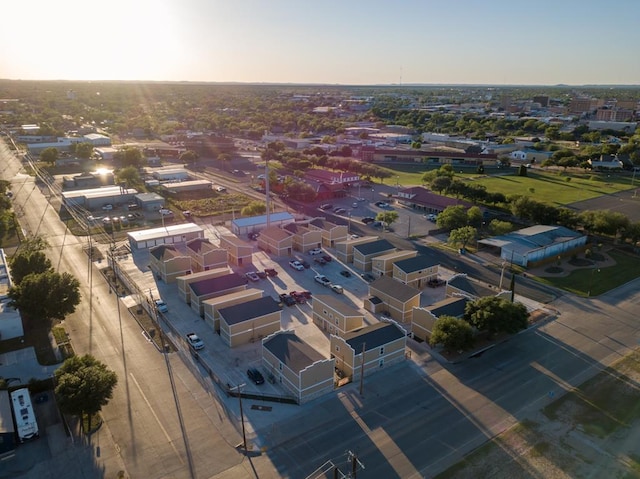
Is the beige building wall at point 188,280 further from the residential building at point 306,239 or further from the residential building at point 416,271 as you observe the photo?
the residential building at point 416,271

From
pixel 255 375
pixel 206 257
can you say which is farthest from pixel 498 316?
pixel 206 257

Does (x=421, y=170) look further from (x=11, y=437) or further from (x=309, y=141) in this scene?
(x=11, y=437)

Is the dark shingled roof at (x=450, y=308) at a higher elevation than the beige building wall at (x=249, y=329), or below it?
higher

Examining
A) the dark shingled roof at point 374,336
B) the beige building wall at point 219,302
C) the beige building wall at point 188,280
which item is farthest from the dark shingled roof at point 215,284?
the dark shingled roof at point 374,336

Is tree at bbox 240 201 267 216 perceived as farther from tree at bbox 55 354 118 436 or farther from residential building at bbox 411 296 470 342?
tree at bbox 55 354 118 436

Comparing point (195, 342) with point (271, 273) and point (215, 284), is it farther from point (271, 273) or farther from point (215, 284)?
point (271, 273)

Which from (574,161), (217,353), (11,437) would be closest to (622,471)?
(217,353)

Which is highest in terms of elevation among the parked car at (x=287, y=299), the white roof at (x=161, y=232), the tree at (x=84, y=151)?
the tree at (x=84, y=151)
